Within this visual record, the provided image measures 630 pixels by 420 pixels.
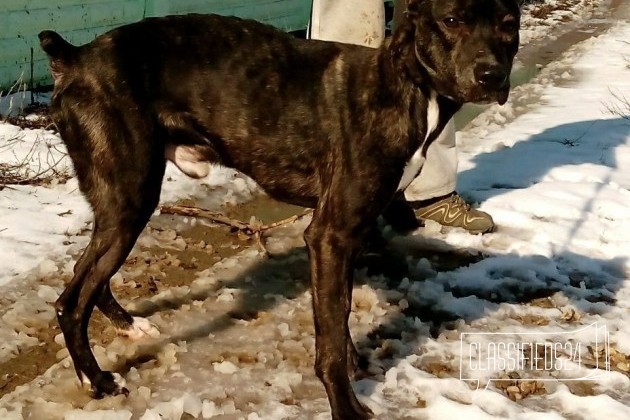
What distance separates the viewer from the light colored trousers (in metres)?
4.51

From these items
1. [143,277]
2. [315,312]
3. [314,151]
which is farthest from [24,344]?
[314,151]

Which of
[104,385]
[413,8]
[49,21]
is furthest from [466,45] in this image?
[49,21]

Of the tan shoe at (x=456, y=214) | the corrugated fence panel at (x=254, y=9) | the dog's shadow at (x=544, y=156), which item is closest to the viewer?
the tan shoe at (x=456, y=214)

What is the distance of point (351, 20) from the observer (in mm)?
4520

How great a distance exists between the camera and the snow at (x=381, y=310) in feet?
9.65

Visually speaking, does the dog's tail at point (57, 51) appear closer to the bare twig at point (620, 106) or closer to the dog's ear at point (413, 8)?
the dog's ear at point (413, 8)

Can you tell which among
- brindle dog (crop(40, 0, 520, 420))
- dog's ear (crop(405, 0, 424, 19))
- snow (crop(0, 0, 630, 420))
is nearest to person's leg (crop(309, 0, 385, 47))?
snow (crop(0, 0, 630, 420))

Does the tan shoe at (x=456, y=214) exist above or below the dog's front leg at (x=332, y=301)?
below

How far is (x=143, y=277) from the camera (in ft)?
12.8

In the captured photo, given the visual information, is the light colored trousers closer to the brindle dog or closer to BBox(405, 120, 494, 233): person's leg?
BBox(405, 120, 494, 233): person's leg

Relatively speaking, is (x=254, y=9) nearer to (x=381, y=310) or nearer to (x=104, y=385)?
(x=381, y=310)

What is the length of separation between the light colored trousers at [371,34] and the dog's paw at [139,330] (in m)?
1.97

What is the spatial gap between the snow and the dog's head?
1.20m

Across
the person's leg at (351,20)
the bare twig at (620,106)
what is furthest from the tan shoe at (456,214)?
the bare twig at (620,106)
